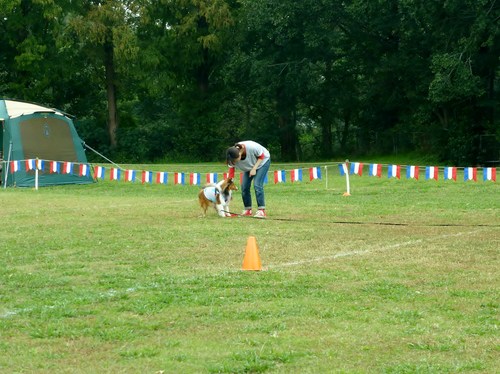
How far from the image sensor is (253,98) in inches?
1857

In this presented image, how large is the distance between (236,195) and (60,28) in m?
27.3

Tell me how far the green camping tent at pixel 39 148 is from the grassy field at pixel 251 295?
1176cm

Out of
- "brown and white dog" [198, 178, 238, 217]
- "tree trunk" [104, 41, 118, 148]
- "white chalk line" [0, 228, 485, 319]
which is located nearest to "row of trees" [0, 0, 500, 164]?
"tree trunk" [104, 41, 118, 148]

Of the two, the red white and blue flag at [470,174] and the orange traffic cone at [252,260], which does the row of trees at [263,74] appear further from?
the orange traffic cone at [252,260]

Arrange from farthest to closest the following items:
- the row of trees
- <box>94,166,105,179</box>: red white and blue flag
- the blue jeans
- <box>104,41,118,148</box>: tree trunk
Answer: <box>104,41,118,148</box>: tree trunk, the row of trees, <box>94,166,105,179</box>: red white and blue flag, the blue jeans

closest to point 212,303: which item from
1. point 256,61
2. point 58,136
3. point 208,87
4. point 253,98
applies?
point 58,136

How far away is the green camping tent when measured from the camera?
93.5ft

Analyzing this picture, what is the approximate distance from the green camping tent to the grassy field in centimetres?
1176

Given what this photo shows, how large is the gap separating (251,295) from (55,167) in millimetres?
21146

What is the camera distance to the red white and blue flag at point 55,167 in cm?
2871

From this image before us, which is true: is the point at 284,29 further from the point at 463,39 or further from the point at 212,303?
the point at 212,303

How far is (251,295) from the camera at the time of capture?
8.63 m

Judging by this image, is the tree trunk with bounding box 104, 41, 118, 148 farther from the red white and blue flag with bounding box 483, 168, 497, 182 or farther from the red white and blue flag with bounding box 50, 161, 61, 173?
the red white and blue flag with bounding box 483, 168, 497, 182

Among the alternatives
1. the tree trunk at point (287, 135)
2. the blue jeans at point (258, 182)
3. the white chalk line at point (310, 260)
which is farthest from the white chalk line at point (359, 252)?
the tree trunk at point (287, 135)
